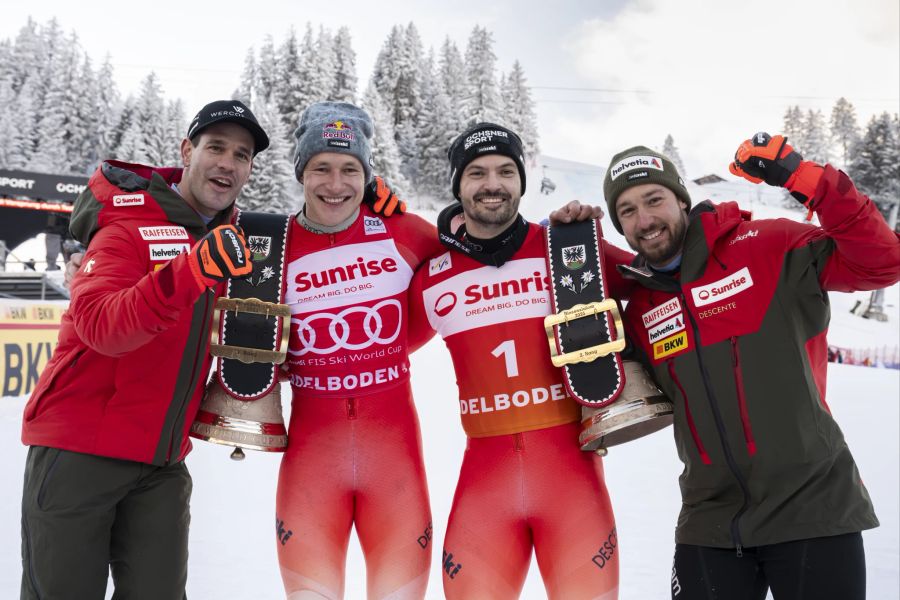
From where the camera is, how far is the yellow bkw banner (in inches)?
376

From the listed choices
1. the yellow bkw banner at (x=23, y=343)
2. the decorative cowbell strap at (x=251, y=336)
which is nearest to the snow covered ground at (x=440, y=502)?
the yellow bkw banner at (x=23, y=343)

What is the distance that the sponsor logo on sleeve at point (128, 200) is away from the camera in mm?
3145

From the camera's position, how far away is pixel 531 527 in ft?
10.3

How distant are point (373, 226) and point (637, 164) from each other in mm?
1402

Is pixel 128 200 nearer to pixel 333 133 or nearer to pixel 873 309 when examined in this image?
pixel 333 133

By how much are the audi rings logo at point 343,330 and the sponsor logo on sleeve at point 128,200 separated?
920 millimetres

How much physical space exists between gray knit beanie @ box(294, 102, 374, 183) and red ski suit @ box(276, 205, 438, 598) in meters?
0.35

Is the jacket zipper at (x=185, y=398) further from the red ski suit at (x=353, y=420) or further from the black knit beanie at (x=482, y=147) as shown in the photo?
the black knit beanie at (x=482, y=147)

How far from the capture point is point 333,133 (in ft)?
11.4

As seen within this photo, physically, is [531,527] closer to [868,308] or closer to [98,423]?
[98,423]

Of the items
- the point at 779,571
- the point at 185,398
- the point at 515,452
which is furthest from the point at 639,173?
the point at 185,398

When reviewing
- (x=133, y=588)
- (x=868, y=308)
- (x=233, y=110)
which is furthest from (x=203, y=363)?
(x=868, y=308)

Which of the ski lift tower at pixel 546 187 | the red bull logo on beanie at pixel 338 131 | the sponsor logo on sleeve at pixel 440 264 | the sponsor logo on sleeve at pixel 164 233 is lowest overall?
the sponsor logo on sleeve at pixel 440 264

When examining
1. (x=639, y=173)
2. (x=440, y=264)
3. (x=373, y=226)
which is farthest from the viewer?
(x=373, y=226)
